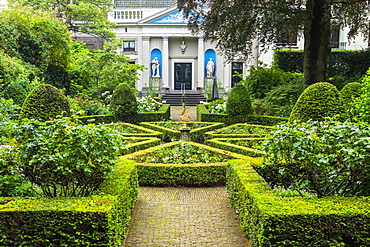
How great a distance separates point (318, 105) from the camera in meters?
9.00

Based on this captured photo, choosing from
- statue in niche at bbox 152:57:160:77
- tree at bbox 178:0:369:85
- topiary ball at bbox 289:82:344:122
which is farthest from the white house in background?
topiary ball at bbox 289:82:344:122

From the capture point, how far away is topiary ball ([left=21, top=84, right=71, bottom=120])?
1005cm

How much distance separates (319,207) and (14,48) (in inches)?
655

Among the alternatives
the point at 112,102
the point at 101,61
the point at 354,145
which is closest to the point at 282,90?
the point at 112,102

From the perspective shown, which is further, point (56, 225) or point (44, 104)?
point (44, 104)

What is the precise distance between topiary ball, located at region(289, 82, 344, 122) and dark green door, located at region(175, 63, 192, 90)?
86.8 feet

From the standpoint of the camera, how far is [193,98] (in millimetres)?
30375

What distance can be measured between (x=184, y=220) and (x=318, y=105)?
16.7 feet

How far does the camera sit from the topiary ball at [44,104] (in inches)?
396

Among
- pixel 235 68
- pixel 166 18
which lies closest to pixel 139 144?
pixel 166 18

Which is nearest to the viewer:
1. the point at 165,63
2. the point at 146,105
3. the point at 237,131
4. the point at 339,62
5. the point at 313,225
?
the point at 313,225

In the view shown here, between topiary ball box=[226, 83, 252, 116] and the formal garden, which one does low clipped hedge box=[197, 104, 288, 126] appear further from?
the formal garden

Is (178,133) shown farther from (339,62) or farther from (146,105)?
(339,62)

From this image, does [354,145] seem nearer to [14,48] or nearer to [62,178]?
[62,178]
